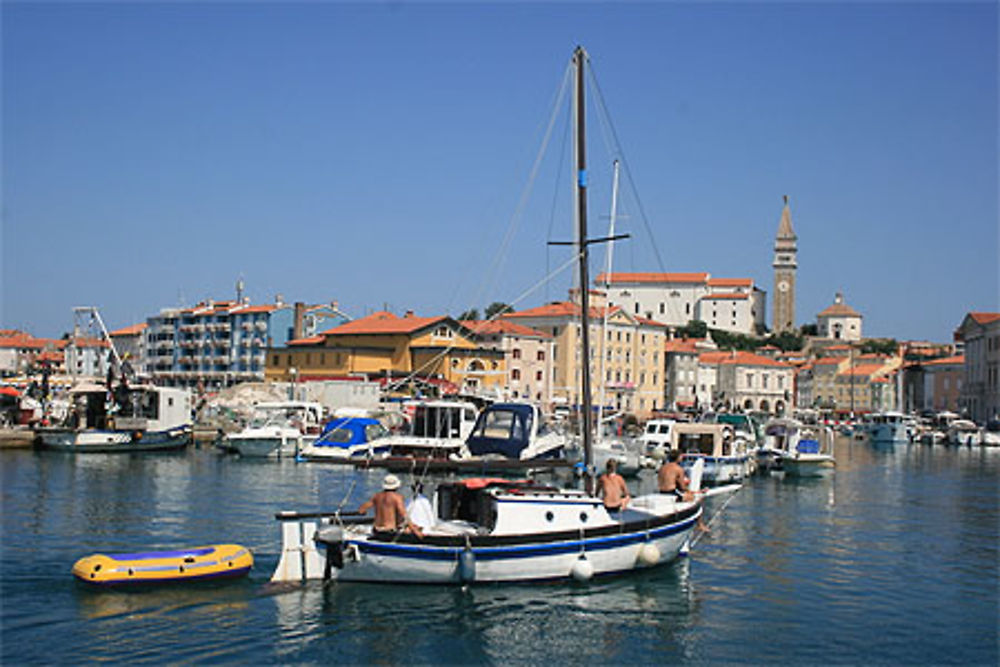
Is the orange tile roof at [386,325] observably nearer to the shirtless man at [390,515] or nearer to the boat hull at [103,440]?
the boat hull at [103,440]

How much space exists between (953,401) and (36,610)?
431 feet

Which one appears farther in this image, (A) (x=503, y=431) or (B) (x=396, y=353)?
(B) (x=396, y=353)

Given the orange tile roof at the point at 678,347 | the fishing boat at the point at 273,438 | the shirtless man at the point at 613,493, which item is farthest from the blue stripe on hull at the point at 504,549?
the orange tile roof at the point at 678,347

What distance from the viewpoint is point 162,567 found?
59.5ft

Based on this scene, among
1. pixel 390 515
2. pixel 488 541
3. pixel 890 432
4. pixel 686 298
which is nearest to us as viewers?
pixel 390 515

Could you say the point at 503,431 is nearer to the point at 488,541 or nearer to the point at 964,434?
the point at 488,541

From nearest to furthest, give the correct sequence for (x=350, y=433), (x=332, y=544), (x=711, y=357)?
(x=332, y=544) → (x=350, y=433) → (x=711, y=357)

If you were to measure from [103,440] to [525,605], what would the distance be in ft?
116

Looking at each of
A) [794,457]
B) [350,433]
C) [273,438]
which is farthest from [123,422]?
[794,457]

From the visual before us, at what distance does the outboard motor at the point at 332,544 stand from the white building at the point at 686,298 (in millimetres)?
163286

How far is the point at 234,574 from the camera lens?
18.8 meters

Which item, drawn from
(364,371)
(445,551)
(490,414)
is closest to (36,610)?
(445,551)

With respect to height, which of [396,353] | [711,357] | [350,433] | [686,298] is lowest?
[350,433]

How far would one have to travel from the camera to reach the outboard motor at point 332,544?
18125 millimetres
